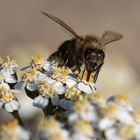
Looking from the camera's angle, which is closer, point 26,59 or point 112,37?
point 112,37

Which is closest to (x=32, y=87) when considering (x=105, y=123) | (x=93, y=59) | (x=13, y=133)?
(x=93, y=59)

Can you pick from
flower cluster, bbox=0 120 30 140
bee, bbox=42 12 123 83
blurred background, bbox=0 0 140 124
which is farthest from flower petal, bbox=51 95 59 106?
blurred background, bbox=0 0 140 124

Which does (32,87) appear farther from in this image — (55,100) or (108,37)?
(108,37)

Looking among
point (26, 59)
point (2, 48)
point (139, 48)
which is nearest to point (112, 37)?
point (26, 59)

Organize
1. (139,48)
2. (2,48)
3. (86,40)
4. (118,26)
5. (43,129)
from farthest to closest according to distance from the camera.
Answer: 1. (118,26)
2. (139,48)
3. (2,48)
4. (86,40)
5. (43,129)

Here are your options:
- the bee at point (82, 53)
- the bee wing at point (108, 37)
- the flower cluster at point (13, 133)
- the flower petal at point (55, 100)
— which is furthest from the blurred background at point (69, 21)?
the flower cluster at point (13, 133)

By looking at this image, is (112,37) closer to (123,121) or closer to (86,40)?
(86,40)

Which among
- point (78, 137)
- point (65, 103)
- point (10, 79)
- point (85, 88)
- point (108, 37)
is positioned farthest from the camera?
point (108, 37)
